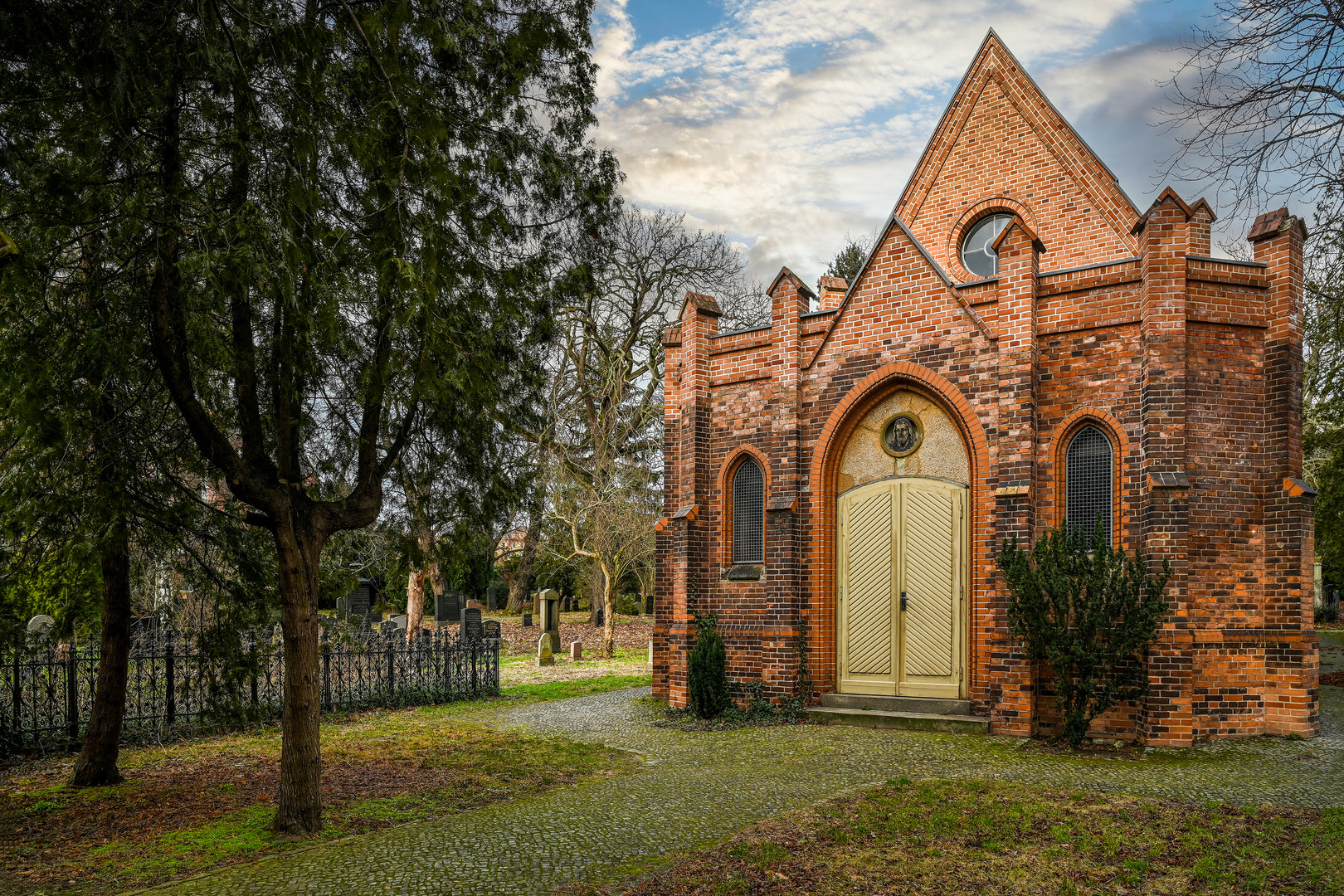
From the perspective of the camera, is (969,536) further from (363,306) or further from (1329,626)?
(1329,626)

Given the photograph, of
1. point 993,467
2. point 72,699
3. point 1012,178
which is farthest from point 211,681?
Result: point 1012,178

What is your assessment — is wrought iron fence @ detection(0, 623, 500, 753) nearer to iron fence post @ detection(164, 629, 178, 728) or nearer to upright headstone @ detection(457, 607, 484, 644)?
iron fence post @ detection(164, 629, 178, 728)

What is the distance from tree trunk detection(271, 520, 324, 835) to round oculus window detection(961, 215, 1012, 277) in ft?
43.5

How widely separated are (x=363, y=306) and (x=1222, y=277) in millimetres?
10157

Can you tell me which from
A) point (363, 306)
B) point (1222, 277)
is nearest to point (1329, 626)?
point (1222, 277)

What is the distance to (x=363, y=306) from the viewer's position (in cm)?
765

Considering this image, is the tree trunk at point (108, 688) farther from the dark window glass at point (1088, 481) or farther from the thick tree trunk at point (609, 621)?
the thick tree trunk at point (609, 621)

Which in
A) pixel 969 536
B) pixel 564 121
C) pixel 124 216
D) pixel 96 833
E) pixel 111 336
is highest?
pixel 564 121

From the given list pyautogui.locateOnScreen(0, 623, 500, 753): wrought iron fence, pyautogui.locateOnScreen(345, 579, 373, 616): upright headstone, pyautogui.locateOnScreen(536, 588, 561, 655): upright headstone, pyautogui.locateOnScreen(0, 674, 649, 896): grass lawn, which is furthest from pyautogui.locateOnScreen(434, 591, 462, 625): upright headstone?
pyautogui.locateOnScreen(0, 674, 649, 896): grass lawn

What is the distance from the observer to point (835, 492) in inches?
509

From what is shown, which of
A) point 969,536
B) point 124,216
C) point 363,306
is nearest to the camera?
point 124,216

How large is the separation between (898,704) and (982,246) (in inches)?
361

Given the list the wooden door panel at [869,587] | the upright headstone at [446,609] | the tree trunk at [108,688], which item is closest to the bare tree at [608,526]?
the upright headstone at [446,609]

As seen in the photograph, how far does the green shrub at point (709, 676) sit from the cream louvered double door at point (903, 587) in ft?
5.79
